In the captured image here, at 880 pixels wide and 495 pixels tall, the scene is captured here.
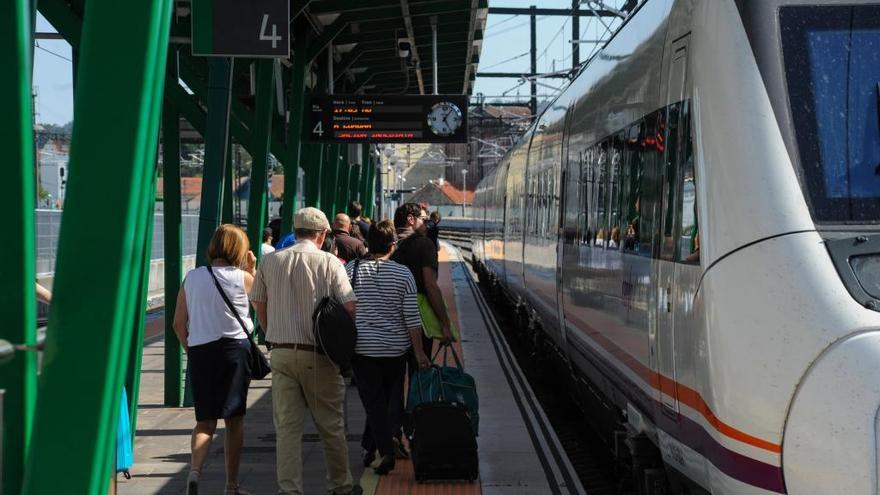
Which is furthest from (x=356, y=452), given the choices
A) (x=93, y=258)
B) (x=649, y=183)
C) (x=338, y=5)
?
(x=338, y=5)

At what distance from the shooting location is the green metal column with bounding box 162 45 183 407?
38.1 ft

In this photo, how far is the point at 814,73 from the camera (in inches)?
203

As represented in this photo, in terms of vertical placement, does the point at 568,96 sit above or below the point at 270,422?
above

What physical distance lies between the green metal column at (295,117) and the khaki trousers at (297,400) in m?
9.61

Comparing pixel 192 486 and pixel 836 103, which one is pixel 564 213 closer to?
pixel 192 486

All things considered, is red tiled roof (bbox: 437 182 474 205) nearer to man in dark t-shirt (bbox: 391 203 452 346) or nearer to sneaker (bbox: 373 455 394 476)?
man in dark t-shirt (bbox: 391 203 452 346)

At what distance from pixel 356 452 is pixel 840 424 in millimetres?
5550

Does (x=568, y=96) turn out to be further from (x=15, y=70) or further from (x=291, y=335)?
(x=15, y=70)

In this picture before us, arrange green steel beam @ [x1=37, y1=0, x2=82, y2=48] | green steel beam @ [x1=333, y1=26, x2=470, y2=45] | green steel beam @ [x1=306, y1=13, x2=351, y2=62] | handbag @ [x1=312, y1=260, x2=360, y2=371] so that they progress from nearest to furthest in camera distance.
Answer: handbag @ [x1=312, y1=260, x2=360, y2=371] → green steel beam @ [x1=37, y1=0, x2=82, y2=48] → green steel beam @ [x1=306, y1=13, x2=351, y2=62] → green steel beam @ [x1=333, y1=26, x2=470, y2=45]

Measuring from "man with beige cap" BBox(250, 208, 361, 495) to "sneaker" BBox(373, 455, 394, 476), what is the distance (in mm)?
1098

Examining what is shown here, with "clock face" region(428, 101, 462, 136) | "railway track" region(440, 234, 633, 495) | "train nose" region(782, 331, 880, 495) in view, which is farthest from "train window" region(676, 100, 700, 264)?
"clock face" region(428, 101, 462, 136)

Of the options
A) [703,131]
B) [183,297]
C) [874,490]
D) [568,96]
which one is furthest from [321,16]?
[874,490]

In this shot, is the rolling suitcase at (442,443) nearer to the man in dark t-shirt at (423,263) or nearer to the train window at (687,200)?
the man in dark t-shirt at (423,263)

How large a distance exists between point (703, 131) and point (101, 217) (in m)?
2.63
